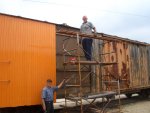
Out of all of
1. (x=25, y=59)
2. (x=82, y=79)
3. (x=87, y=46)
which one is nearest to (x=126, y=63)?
(x=82, y=79)

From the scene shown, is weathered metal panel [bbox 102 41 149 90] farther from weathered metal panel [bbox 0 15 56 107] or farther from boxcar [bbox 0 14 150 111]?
weathered metal panel [bbox 0 15 56 107]

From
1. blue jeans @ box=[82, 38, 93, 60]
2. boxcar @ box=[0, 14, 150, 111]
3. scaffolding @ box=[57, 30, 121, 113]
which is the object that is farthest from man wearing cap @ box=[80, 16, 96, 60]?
boxcar @ box=[0, 14, 150, 111]

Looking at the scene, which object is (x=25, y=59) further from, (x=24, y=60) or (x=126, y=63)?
(x=126, y=63)

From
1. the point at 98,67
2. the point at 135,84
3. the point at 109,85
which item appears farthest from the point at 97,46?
the point at 135,84

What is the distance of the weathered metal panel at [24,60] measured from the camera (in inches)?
301

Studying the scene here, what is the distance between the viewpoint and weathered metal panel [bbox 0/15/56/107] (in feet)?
25.1

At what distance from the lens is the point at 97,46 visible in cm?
1138

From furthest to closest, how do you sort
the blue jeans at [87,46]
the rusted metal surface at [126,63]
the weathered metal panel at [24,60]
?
the rusted metal surface at [126,63]
the blue jeans at [87,46]
the weathered metal panel at [24,60]

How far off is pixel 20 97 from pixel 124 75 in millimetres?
6019

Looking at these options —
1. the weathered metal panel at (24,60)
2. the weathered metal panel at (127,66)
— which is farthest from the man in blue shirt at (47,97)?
the weathered metal panel at (127,66)

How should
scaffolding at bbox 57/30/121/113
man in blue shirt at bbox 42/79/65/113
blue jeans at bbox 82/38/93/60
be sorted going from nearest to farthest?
man in blue shirt at bbox 42/79/65/113 → scaffolding at bbox 57/30/121/113 → blue jeans at bbox 82/38/93/60

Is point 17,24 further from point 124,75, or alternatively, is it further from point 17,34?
point 124,75

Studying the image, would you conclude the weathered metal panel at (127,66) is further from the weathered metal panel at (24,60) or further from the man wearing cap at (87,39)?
the weathered metal panel at (24,60)

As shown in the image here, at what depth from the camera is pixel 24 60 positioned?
8039mm
